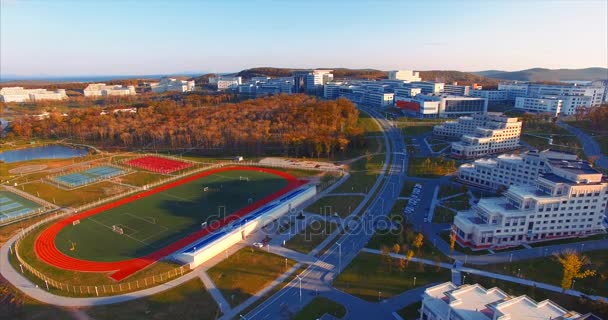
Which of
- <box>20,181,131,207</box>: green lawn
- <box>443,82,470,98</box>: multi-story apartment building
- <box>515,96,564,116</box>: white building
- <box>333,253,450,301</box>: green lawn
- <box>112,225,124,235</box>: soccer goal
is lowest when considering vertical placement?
<box>333,253,450,301</box>: green lawn

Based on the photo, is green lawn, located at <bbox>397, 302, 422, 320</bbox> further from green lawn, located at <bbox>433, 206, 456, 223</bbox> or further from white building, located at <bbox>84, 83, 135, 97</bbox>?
white building, located at <bbox>84, 83, 135, 97</bbox>

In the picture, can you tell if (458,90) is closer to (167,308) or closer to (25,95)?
(167,308)

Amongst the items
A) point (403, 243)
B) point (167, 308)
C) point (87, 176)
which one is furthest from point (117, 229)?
point (403, 243)

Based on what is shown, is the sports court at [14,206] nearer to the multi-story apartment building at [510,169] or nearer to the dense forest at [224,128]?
the dense forest at [224,128]

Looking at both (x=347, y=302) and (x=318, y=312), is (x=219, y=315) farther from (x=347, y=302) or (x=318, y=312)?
(x=347, y=302)

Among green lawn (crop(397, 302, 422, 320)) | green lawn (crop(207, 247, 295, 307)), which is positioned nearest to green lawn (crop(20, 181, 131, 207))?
green lawn (crop(207, 247, 295, 307))

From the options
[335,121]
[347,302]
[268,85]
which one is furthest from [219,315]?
[268,85]
